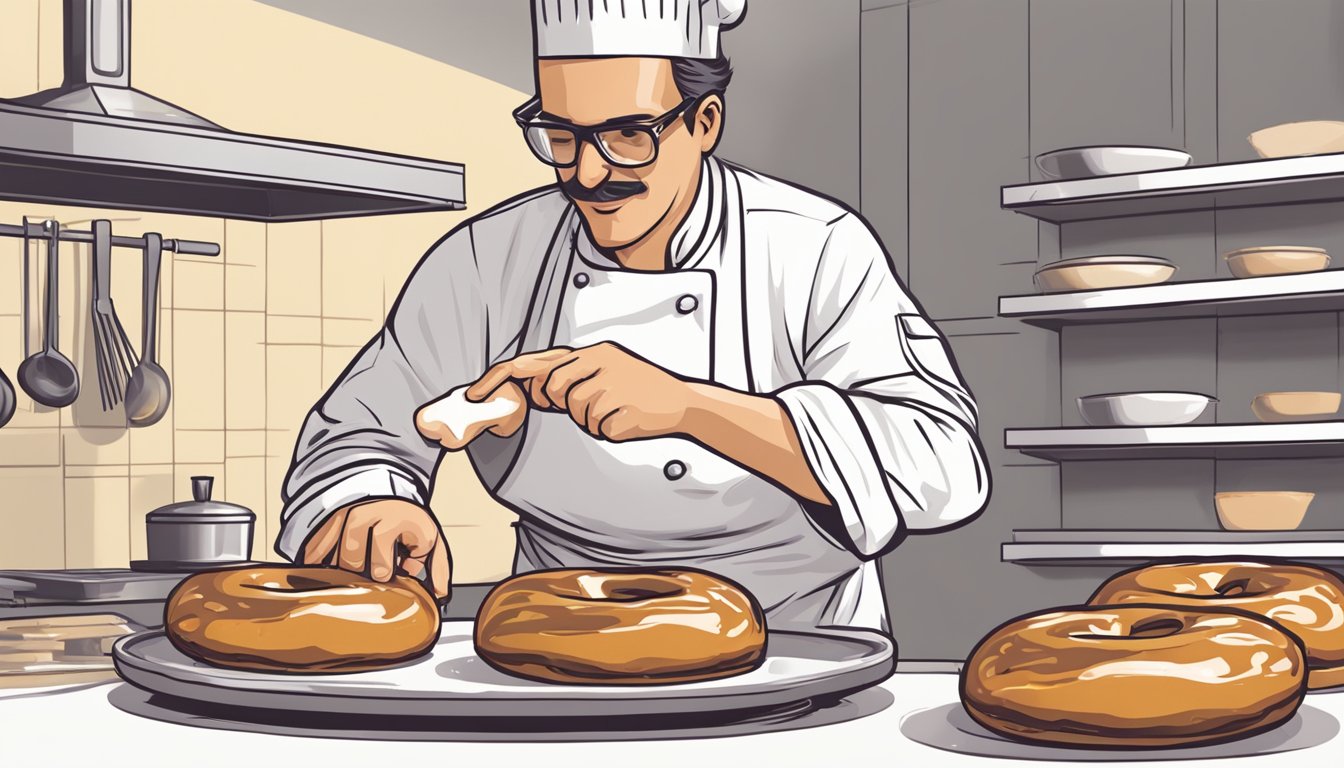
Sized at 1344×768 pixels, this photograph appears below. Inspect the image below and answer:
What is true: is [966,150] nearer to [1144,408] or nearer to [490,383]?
[1144,408]

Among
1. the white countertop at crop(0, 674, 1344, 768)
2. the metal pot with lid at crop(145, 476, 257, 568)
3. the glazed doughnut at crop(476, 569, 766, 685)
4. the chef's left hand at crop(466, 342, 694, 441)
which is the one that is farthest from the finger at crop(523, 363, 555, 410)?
the metal pot with lid at crop(145, 476, 257, 568)

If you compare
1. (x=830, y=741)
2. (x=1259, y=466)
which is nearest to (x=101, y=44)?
(x=830, y=741)

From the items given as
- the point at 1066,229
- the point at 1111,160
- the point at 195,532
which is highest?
the point at 1111,160

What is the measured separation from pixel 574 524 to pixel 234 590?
2.32 feet

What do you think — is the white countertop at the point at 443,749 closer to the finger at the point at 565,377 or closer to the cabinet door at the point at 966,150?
the finger at the point at 565,377

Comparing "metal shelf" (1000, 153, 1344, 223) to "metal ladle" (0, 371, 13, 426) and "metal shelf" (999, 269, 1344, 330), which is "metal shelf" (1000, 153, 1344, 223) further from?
"metal ladle" (0, 371, 13, 426)

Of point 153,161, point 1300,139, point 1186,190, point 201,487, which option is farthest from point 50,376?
point 1300,139

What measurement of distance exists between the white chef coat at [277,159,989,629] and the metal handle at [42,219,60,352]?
39.0 inches

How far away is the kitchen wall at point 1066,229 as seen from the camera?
9.98ft

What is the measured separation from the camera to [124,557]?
3408 millimetres

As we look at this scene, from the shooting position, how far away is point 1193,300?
281cm

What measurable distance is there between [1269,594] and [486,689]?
501mm

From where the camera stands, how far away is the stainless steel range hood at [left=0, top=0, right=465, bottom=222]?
1695mm

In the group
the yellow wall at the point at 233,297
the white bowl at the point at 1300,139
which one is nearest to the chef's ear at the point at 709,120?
the white bowl at the point at 1300,139
